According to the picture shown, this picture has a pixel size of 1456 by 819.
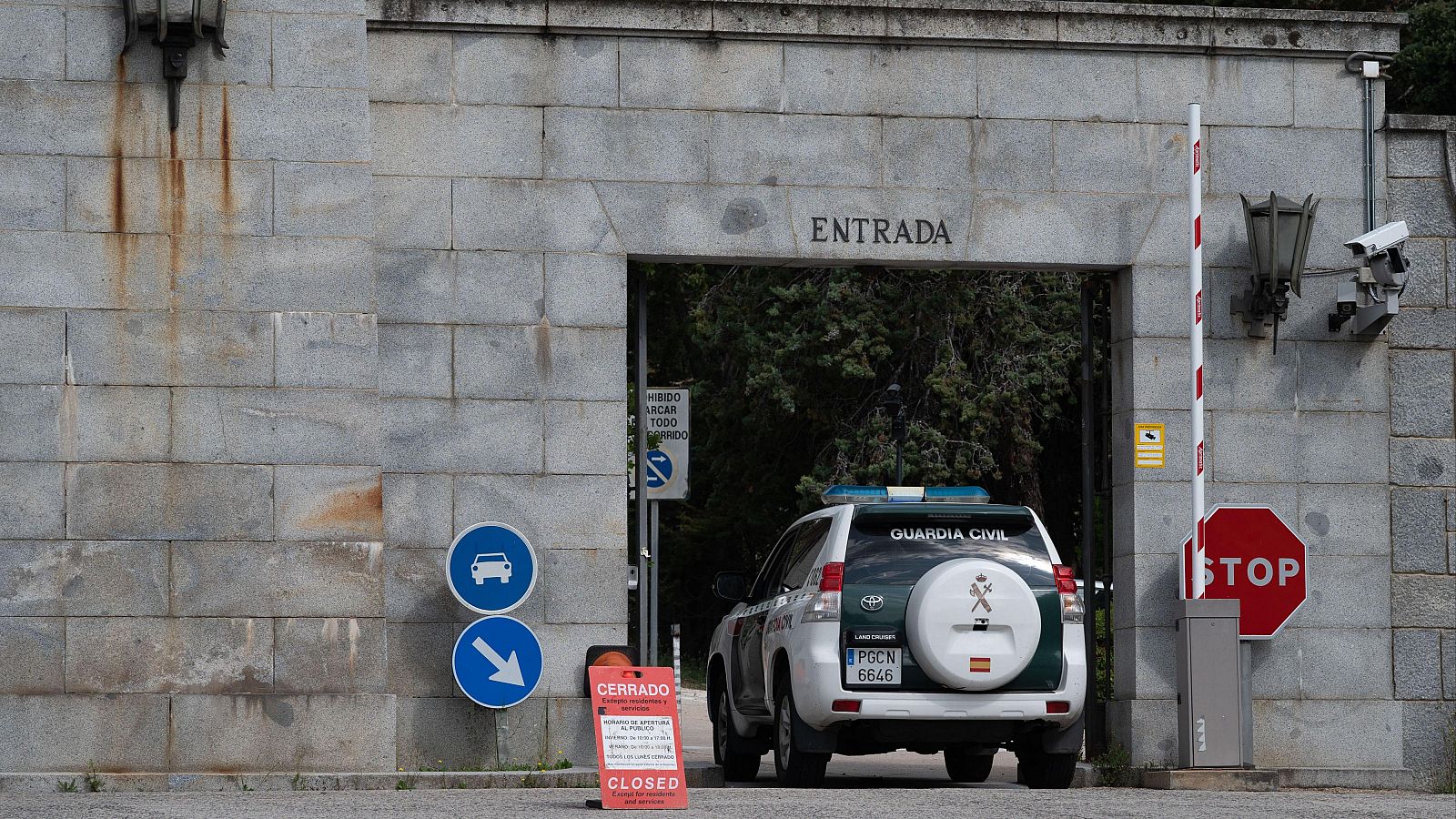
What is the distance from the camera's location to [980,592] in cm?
1162

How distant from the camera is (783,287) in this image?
107 feet

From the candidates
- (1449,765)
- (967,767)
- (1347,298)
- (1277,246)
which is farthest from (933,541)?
(1449,765)

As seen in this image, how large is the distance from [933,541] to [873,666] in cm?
91

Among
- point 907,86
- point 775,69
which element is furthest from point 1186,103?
point 775,69

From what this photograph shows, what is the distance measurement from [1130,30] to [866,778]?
590cm

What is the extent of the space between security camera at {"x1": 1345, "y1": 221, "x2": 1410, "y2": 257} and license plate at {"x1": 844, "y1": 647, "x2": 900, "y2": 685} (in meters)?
4.69

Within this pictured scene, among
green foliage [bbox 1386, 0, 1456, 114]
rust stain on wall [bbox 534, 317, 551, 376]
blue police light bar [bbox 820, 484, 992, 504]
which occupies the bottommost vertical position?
blue police light bar [bbox 820, 484, 992, 504]

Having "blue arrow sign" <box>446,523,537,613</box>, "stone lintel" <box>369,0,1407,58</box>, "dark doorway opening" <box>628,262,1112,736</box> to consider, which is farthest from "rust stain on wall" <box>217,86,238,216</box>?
"dark doorway opening" <box>628,262,1112,736</box>

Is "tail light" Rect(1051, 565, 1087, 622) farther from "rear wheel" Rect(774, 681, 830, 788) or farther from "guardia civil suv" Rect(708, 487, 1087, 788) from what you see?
"rear wheel" Rect(774, 681, 830, 788)

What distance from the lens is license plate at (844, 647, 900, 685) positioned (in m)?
11.8

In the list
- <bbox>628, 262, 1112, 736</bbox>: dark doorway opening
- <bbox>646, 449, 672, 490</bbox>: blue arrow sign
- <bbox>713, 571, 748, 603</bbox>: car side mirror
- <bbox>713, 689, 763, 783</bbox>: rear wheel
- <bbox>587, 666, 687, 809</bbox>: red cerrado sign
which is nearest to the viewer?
<bbox>587, 666, 687, 809</bbox>: red cerrado sign

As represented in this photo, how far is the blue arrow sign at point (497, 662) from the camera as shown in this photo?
12594mm

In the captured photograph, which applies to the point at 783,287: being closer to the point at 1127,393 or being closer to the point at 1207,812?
the point at 1127,393

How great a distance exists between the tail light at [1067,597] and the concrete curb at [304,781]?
3.22 meters
